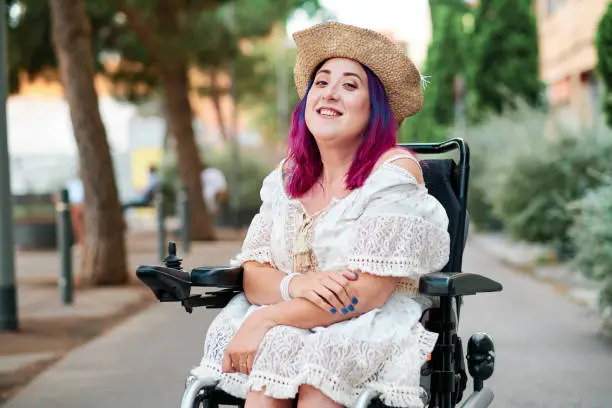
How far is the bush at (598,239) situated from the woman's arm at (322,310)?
18.2ft

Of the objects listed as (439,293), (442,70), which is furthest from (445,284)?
(442,70)

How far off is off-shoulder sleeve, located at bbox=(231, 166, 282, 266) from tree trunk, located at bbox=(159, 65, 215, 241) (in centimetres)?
2082

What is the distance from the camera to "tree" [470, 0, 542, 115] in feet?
102

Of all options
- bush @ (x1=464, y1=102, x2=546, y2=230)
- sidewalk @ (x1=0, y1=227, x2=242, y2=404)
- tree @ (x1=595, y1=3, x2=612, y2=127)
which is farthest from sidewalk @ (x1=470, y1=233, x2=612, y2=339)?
sidewalk @ (x1=0, y1=227, x2=242, y2=404)

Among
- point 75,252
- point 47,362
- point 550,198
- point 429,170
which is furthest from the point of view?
point 75,252

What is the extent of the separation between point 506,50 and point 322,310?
28.4 meters

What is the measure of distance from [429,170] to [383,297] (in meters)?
0.89

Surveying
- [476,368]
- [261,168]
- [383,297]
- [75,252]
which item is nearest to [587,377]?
[476,368]

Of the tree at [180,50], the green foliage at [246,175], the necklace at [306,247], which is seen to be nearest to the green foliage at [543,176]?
the tree at [180,50]

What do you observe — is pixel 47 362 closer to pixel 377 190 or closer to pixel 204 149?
pixel 377 190

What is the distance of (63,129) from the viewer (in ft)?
127

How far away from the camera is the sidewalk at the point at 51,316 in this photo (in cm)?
886

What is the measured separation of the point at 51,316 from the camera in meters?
11.9

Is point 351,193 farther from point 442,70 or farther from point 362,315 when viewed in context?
point 442,70
